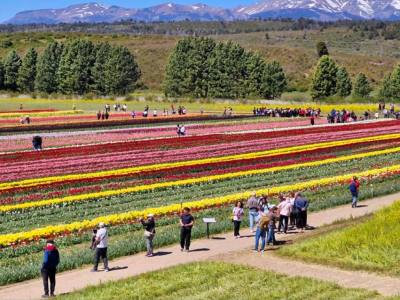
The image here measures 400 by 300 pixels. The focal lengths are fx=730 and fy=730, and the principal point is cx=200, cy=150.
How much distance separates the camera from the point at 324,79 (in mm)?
128625

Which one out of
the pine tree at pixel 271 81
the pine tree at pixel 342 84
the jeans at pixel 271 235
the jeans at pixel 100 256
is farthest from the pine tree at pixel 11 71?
the jeans at pixel 100 256

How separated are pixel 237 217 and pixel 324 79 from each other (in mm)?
104794

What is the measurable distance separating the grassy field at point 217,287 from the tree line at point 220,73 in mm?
112972

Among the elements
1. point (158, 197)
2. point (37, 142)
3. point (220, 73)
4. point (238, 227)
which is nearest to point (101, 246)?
point (238, 227)

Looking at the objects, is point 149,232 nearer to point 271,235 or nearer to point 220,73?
point 271,235

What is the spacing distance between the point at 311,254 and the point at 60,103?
342ft

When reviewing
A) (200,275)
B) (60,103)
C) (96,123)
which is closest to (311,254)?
(200,275)

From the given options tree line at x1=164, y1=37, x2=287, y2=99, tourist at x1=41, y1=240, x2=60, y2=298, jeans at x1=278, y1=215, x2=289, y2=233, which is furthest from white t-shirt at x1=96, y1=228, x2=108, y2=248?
tree line at x1=164, y1=37, x2=287, y2=99

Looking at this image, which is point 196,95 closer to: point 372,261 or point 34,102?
point 34,102

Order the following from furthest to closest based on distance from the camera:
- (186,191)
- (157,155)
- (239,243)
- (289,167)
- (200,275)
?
(157,155), (289,167), (186,191), (239,243), (200,275)

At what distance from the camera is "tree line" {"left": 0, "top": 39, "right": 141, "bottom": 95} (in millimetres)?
141750

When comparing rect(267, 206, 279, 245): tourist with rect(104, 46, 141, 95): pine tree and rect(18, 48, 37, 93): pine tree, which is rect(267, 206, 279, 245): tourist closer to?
rect(104, 46, 141, 95): pine tree

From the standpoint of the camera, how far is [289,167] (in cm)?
4603

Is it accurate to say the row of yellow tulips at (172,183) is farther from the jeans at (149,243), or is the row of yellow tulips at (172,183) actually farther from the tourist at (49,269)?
the tourist at (49,269)
